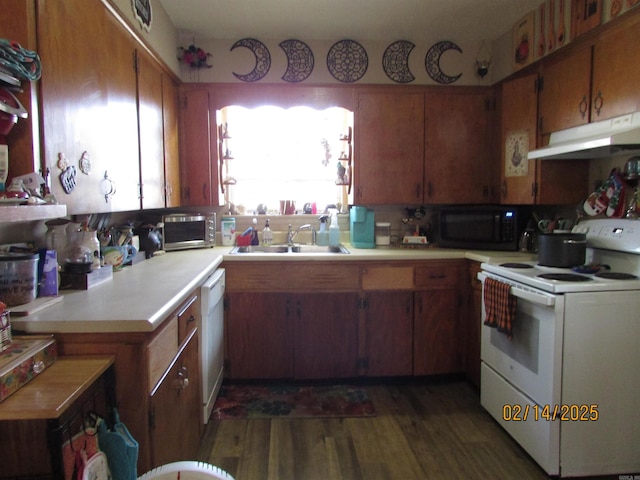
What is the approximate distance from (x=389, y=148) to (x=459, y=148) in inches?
21.5

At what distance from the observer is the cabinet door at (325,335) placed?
274 cm

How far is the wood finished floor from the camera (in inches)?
75.1

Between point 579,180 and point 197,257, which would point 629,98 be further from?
point 197,257

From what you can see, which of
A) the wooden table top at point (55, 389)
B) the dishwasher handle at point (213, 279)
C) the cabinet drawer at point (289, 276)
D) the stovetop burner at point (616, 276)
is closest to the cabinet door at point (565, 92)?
the stovetop burner at point (616, 276)

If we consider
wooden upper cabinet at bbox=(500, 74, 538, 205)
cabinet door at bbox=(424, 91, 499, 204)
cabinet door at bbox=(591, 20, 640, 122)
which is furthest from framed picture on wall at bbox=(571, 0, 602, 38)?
→ cabinet door at bbox=(424, 91, 499, 204)

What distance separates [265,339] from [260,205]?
1.17 meters

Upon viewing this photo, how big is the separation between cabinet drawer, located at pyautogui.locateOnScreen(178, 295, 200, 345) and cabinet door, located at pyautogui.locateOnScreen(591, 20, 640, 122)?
2233 mm

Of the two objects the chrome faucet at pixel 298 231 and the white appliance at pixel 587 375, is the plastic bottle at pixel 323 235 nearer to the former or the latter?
the chrome faucet at pixel 298 231

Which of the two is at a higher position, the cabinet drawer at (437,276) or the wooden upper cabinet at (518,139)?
the wooden upper cabinet at (518,139)

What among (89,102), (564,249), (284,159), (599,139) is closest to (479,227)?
(564,249)

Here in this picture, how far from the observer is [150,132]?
237 cm

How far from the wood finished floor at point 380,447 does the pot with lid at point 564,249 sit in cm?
99

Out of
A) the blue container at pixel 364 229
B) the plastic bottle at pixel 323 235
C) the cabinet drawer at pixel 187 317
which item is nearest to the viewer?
the cabinet drawer at pixel 187 317

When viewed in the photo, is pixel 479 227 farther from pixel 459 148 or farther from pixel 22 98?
pixel 22 98
